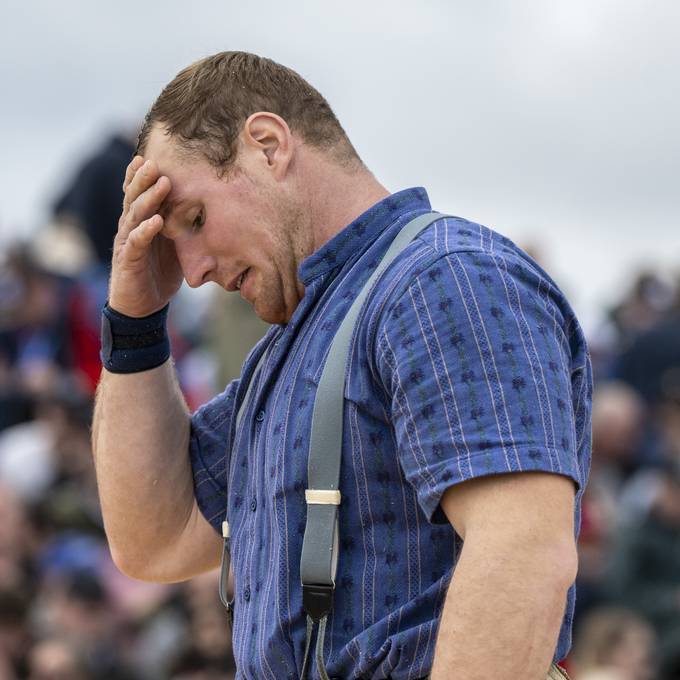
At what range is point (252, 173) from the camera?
8.43ft

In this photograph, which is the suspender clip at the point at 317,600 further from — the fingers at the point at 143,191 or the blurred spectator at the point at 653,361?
the blurred spectator at the point at 653,361

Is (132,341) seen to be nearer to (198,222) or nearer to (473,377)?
(198,222)

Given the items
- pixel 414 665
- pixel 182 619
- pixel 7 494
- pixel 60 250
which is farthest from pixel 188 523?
pixel 60 250

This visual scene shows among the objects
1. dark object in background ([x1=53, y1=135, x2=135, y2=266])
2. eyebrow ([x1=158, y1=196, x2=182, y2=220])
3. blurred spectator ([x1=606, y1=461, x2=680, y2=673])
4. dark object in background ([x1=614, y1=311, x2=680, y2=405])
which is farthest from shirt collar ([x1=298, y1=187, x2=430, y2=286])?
dark object in background ([x1=53, y1=135, x2=135, y2=266])

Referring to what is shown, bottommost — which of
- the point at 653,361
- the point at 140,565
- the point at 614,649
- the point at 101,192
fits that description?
the point at 614,649

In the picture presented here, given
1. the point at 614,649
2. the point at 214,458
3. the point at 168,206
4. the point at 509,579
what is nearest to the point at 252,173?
the point at 168,206

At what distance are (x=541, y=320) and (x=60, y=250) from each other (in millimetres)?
6871

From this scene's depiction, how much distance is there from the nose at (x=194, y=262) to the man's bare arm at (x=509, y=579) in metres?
0.72

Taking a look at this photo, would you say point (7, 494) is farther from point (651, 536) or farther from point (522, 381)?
point (522, 381)

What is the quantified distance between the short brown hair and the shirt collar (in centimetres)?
12

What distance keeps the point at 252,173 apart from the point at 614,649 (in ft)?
14.7

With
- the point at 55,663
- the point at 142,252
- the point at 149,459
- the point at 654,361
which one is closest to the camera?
the point at 142,252

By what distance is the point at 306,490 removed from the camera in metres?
2.39

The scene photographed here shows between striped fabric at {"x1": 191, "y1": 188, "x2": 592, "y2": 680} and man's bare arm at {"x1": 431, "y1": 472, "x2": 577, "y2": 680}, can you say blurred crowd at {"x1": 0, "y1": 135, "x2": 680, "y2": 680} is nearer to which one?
striped fabric at {"x1": 191, "y1": 188, "x2": 592, "y2": 680}
